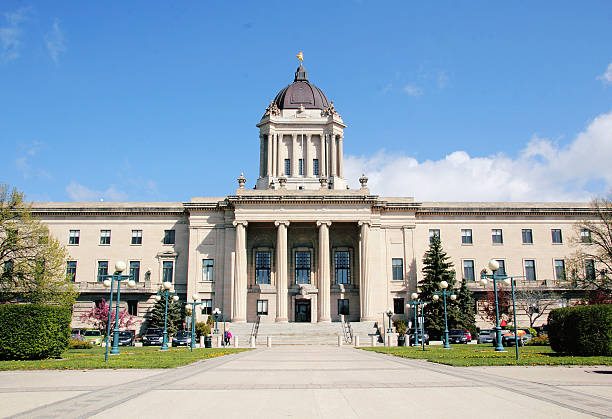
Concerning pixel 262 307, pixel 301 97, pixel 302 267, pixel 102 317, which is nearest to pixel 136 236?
pixel 102 317

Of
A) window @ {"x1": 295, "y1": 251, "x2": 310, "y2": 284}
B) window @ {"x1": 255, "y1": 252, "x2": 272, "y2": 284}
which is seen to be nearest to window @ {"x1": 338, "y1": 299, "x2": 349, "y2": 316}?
window @ {"x1": 295, "y1": 251, "x2": 310, "y2": 284}

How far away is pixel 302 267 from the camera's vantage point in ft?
202

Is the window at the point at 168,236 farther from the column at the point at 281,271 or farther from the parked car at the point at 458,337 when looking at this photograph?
the parked car at the point at 458,337

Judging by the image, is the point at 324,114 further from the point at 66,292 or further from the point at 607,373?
the point at 607,373

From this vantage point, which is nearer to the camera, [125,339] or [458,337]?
[125,339]

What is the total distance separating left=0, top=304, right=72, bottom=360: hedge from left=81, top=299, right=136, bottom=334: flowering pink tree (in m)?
30.8

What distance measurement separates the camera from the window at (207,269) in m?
60.2

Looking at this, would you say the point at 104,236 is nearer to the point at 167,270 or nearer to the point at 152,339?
the point at 167,270

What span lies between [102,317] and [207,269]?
39.7ft

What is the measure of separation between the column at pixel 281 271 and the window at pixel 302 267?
4693 millimetres

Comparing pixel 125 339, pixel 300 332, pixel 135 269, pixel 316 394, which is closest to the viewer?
pixel 316 394

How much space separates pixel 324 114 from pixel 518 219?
29267 mm

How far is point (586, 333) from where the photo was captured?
23922 mm

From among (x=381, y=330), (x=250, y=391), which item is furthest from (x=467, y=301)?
(x=250, y=391)
